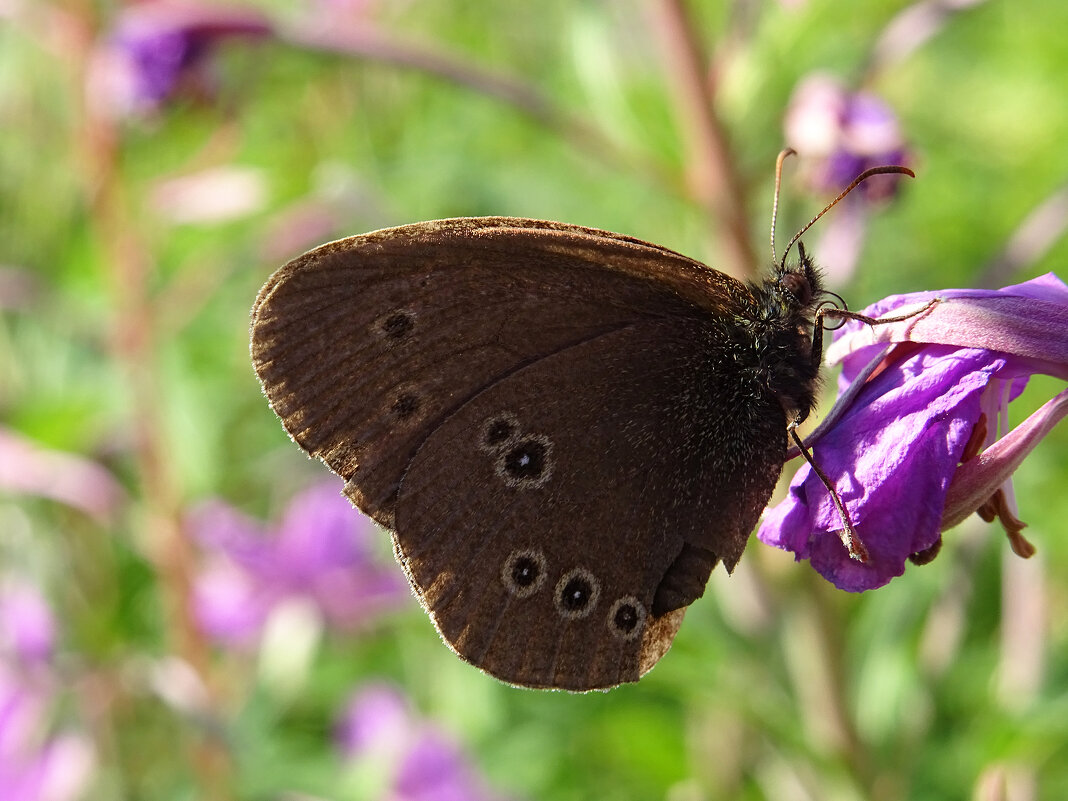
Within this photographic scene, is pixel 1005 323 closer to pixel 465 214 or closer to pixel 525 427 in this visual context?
pixel 525 427

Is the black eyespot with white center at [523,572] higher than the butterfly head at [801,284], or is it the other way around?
the butterfly head at [801,284]

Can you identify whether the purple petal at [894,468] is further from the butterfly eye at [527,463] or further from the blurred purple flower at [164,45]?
the blurred purple flower at [164,45]

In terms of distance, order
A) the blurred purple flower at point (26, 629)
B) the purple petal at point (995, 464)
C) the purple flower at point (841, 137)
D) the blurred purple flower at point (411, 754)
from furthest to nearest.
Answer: the blurred purple flower at point (411, 754) < the blurred purple flower at point (26, 629) < the purple flower at point (841, 137) < the purple petal at point (995, 464)

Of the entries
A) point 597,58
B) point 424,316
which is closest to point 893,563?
point 424,316

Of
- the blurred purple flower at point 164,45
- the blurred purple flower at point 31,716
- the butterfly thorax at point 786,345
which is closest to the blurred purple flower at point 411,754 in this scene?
the blurred purple flower at point 31,716

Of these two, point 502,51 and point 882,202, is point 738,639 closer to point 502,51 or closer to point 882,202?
point 882,202

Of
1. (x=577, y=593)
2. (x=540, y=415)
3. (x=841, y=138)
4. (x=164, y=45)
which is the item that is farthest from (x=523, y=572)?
(x=164, y=45)
